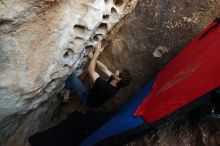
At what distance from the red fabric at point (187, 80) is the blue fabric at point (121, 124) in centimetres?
4

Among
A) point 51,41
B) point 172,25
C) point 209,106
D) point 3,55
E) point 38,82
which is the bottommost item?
point 209,106

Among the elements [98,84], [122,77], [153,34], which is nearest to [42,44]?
[98,84]

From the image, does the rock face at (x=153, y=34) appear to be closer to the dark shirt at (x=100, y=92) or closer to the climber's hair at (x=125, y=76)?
the climber's hair at (x=125, y=76)

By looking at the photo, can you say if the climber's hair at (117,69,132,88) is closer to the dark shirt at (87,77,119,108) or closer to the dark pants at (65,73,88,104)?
the dark shirt at (87,77,119,108)

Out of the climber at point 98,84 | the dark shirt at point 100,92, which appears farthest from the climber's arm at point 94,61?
the dark shirt at point 100,92

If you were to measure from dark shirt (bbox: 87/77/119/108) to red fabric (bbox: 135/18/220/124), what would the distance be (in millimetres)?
238

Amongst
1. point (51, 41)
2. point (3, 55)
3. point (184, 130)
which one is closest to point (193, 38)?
point (184, 130)

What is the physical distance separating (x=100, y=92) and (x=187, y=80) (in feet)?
A: 1.84

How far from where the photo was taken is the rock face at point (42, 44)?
5.29 feet

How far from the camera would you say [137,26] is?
6.81ft

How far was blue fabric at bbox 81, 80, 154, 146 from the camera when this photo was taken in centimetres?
167

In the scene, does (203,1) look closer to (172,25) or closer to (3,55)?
(172,25)

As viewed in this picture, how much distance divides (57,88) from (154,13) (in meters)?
0.73

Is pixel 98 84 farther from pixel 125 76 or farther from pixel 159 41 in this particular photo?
pixel 159 41
